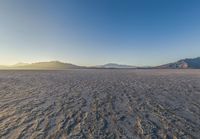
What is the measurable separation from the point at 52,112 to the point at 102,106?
8.59 feet

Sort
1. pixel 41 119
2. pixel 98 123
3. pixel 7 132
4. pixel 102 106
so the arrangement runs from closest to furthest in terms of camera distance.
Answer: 1. pixel 7 132
2. pixel 98 123
3. pixel 41 119
4. pixel 102 106

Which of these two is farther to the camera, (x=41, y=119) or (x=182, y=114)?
(x=182, y=114)

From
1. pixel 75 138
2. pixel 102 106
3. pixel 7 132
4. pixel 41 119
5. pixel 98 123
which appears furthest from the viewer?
pixel 102 106

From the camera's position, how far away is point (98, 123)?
21.9 feet

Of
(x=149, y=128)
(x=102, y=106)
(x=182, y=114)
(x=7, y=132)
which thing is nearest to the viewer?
(x=7, y=132)

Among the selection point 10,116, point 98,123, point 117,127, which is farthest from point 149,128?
point 10,116

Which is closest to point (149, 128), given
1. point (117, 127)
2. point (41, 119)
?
point (117, 127)

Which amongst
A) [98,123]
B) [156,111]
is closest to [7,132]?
[98,123]

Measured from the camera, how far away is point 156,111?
8352mm

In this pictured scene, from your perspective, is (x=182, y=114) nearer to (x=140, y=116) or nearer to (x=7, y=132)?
(x=140, y=116)

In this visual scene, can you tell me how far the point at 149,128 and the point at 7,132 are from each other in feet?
15.9

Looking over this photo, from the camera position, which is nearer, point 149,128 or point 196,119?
point 149,128

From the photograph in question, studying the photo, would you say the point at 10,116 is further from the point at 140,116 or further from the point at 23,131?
the point at 140,116

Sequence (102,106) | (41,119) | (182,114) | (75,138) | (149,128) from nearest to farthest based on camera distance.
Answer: (75,138) → (149,128) → (41,119) → (182,114) → (102,106)
